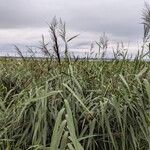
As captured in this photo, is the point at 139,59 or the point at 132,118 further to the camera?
the point at 139,59

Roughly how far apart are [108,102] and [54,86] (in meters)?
0.59

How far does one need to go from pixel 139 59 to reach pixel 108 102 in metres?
0.81

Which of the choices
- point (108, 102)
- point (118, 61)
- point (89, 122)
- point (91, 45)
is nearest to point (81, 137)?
point (89, 122)

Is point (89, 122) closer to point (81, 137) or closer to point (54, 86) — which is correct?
point (81, 137)

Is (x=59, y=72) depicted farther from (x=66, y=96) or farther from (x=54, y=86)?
(x=66, y=96)

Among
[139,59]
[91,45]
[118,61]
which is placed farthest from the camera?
[91,45]

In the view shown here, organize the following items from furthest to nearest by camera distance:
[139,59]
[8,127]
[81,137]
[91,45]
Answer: [91,45] < [139,59] < [8,127] < [81,137]

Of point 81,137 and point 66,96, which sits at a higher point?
point 66,96

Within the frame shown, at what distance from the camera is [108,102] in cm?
367

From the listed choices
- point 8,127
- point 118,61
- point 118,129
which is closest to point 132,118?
point 118,129

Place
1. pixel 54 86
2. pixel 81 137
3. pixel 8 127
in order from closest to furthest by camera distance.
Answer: pixel 81 137
pixel 8 127
pixel 54 86

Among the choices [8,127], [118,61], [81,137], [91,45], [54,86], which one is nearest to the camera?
[81,137]

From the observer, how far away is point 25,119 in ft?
12.3

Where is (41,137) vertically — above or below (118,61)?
below
